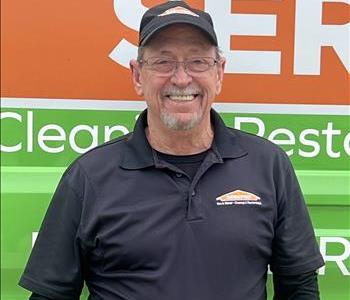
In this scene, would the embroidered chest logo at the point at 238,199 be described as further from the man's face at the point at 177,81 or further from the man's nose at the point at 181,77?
the man's nose at the point at 181,77

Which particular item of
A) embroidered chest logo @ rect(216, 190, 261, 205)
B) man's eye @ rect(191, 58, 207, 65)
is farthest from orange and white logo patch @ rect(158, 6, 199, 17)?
embroidered chest logo @ rect(216, 190, 261, 205)

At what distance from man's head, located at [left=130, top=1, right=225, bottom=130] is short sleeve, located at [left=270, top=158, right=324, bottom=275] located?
0.31 meters

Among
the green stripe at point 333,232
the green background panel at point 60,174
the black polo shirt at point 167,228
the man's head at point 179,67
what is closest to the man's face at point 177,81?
the man's head at point 179,67

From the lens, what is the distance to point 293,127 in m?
1.77

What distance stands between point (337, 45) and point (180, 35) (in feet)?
1.91

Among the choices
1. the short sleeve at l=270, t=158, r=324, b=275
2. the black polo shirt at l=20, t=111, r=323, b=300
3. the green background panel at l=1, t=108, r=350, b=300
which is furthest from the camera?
the green background panel at l=1, t=108, r=350, b=300

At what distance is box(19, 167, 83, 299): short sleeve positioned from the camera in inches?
57.0

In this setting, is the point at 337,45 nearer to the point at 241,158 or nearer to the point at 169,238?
the point at 241,158

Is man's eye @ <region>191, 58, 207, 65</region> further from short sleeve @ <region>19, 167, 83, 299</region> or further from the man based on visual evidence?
short sleeve @ <region>19, 167, 83, 299</region>

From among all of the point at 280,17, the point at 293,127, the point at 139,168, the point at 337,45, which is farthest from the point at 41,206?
the point at 337,45

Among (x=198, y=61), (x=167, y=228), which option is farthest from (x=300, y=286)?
(x=198, y=61)

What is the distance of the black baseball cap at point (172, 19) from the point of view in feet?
4.73

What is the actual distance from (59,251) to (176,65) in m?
0.59

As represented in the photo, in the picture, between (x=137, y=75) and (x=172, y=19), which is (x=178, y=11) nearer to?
(x=172, y=19)
